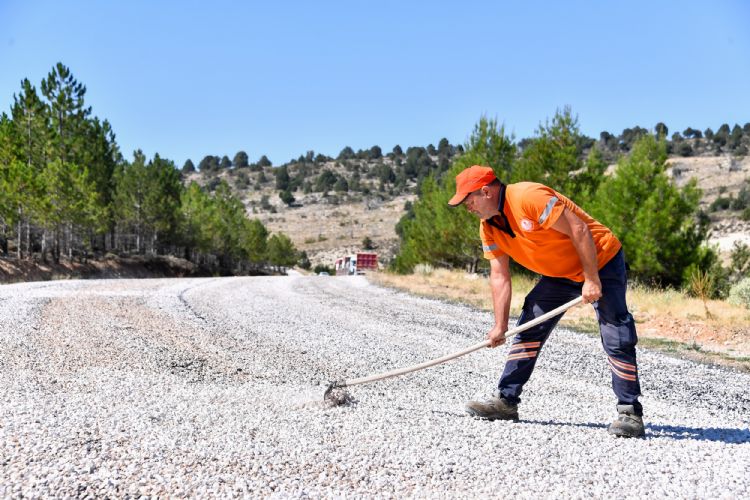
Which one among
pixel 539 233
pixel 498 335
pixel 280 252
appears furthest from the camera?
pixel 280 252

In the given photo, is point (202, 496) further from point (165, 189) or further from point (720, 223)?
point (720, 223)

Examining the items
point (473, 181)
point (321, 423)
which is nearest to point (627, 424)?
point (473, 181)

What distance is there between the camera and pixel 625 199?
65.1ft

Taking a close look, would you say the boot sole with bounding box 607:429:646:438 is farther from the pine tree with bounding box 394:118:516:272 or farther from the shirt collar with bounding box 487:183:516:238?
the pine tree with bounding box 394:118:516:272

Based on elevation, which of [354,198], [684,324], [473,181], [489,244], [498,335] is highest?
[354,198]

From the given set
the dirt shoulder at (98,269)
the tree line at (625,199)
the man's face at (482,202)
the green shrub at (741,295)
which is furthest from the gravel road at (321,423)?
the dirt shoulder at (98,269)

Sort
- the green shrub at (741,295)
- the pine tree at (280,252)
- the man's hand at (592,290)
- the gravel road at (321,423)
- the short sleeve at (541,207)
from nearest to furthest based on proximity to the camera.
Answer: the gravel road at (321,423), the short sleeve at (541,207), the man's hand at (592,290), the green shrub at (741,295), the pine tree at (280,252)

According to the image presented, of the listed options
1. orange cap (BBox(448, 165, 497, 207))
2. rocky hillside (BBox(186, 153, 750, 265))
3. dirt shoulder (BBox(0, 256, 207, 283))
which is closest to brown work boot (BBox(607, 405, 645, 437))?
orange cap (BBox(448, 165, 497, 207))

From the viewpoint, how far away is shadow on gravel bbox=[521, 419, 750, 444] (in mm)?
3926

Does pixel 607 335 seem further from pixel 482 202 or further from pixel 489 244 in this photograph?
pixel 482 202

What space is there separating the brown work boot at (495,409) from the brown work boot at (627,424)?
0.68 meters

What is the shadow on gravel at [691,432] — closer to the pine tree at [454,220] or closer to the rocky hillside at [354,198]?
the pine tree at [454,220]

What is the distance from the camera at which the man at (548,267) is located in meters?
3.85

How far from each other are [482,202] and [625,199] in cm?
1776
